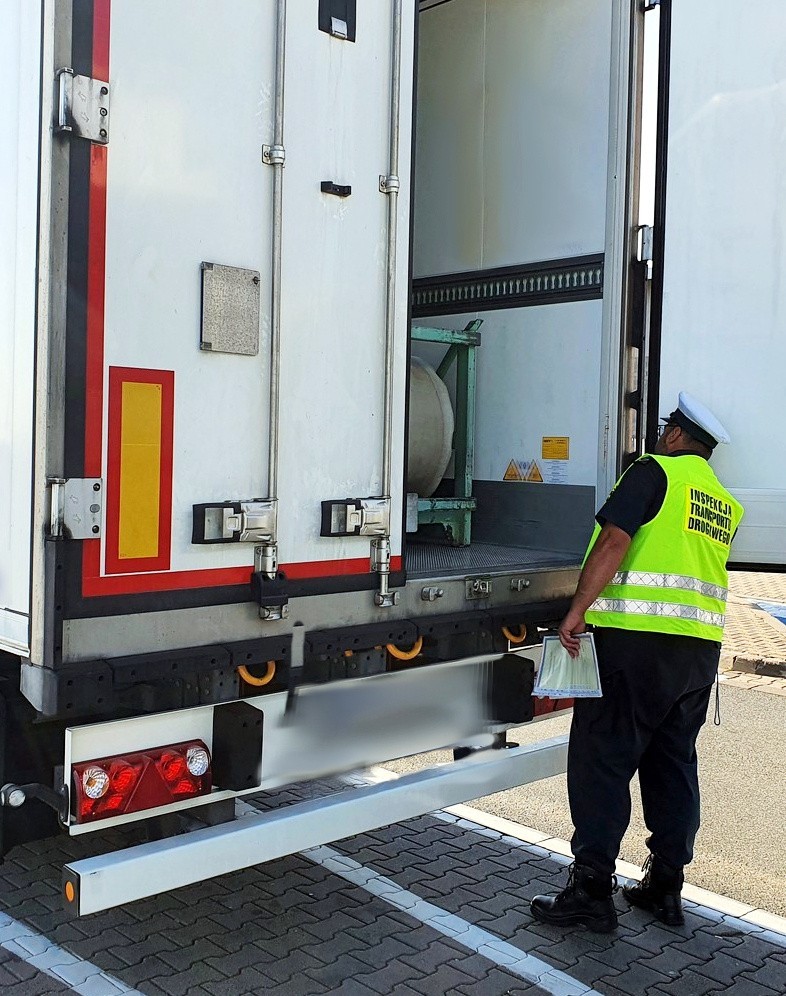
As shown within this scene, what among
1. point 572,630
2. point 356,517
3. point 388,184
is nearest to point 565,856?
point 572,630

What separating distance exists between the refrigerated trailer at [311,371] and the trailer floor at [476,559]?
1.4 inches

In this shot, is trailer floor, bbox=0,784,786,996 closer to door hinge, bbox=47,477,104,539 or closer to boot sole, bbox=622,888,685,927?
boot sole, bbox=622,888,685,927

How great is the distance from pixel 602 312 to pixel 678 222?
495 millimetres

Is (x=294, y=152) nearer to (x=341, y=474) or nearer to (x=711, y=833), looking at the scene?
(x=341, y=474)

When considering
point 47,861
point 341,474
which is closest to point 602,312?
point 341,474

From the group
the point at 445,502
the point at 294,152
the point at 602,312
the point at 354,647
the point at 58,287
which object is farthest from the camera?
the point at 445,502

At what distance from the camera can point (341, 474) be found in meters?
3.17

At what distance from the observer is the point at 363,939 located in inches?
140

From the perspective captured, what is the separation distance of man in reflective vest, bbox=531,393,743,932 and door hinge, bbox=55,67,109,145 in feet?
6.45

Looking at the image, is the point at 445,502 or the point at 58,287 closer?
the point at 58,287

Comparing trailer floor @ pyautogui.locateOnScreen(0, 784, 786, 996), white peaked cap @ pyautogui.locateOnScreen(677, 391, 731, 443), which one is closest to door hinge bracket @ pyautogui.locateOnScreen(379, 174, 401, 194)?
white peaked cap @ pyautogui.locateOnScreen(677, 391, 731, 443)

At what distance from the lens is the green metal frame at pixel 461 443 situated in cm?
448

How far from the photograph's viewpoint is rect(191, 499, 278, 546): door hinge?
9.27 feet

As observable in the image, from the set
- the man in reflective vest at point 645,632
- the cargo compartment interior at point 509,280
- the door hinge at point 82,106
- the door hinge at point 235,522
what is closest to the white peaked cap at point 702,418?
the man in reflective vest at point 645,632
